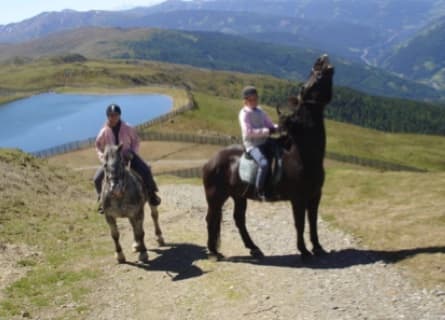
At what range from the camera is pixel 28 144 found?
10362cm

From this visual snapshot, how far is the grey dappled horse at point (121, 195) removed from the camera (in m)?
14.7

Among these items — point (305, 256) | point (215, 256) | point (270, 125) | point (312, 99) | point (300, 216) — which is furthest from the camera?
point (215, 256)

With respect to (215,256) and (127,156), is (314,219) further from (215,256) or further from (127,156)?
(127,156)

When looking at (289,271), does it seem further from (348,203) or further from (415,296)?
(348,203)

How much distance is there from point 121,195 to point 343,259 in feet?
20.9

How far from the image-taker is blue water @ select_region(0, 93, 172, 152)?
10881cm

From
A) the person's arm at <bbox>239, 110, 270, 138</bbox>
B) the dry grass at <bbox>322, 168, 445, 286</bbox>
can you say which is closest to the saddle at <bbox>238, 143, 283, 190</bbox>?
the person's arm at <bbox>239, 110, 270, 138</bbox>

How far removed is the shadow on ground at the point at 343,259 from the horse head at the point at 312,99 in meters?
3.58

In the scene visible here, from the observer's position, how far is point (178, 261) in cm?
1625

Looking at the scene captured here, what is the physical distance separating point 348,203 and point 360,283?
9.94m

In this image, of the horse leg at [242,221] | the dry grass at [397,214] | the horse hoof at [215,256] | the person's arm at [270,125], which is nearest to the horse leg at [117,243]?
the horse hoof at [215,256]

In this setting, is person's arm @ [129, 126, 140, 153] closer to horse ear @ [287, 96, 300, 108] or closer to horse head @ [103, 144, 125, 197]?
horse head @ [103, 144, 125, 197]

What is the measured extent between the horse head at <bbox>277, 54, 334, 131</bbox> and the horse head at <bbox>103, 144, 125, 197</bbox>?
457 cm

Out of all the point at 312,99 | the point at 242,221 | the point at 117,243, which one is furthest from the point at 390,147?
the point at 312,99
